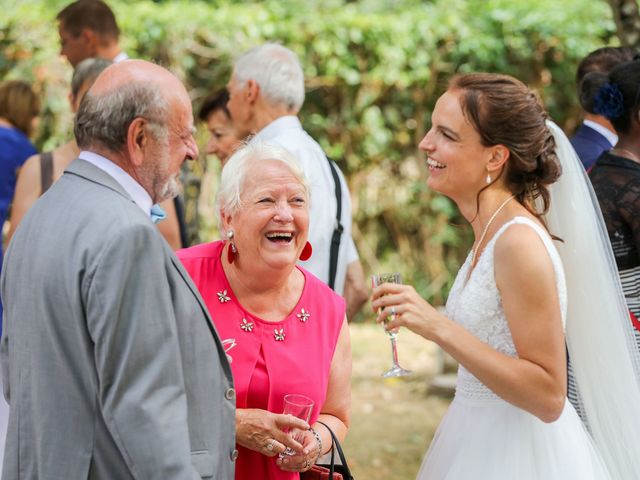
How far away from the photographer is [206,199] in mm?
10000

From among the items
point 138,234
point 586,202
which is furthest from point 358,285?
point 138,234

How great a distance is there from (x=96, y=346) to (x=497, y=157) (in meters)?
1.53

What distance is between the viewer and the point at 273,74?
466cm

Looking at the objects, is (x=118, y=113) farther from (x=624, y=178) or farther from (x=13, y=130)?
(x=13, y=130)

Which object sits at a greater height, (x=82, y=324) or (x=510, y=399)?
(x=82, y=324)

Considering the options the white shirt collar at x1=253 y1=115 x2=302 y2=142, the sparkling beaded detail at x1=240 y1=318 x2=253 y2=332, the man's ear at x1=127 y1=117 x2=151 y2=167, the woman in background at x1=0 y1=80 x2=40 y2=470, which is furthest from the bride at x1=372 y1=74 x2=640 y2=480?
the woman in background at x1=0 y1=80 x2=40 y2=470

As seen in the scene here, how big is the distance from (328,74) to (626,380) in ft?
23.7

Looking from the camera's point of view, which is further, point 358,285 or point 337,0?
point 337,0

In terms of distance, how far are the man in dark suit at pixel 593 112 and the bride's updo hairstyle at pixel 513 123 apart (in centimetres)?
119

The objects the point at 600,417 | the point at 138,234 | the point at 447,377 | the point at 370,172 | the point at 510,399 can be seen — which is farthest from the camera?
the point at 370,172

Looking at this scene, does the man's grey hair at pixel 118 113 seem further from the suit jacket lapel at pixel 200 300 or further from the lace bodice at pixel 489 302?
the lace bodice at pixel 489 302

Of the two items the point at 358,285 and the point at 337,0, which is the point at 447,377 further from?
the point at 337,0

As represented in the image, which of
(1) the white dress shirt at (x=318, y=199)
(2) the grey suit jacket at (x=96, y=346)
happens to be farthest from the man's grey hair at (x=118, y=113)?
(1) the white dress shirt at (x=318, y=199)

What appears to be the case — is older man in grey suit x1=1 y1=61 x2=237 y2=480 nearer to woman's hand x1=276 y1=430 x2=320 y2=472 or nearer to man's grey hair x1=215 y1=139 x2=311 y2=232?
woman's hand x1=276 y1=430 x2=320 y2=472
